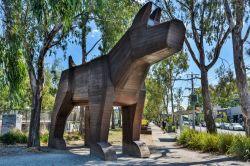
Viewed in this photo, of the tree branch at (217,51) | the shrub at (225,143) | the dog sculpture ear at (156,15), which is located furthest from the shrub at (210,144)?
the dog sculpture ear at (156,15)

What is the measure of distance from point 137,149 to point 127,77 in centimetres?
265

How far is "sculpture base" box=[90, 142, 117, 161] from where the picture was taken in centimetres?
905

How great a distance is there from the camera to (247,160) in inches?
362

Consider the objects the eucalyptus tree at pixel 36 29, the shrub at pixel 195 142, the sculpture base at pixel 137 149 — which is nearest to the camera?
the eucalyptus tree at pixel 36 29

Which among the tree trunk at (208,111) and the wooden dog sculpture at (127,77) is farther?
the tree trunk at (208,111)

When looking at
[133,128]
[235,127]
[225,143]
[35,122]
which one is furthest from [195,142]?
[235,127]

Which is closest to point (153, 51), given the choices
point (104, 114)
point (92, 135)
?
point (104, 114)

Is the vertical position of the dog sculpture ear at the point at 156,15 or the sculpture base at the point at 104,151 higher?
the dog sculpture ear at the point at 156,15

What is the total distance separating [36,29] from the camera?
11.8 metres

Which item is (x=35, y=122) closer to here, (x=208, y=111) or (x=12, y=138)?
(x=12, y=138)

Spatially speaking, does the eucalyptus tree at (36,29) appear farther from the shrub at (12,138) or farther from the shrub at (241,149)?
the shrub at (241,149)

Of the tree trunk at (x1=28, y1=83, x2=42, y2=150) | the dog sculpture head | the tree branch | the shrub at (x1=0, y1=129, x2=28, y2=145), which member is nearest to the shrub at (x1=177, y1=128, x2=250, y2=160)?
the tree branch

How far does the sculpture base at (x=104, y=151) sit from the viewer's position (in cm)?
905

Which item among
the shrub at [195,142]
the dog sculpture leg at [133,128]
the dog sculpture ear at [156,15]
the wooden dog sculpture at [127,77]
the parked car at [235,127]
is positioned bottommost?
the parked car at [235,127]
